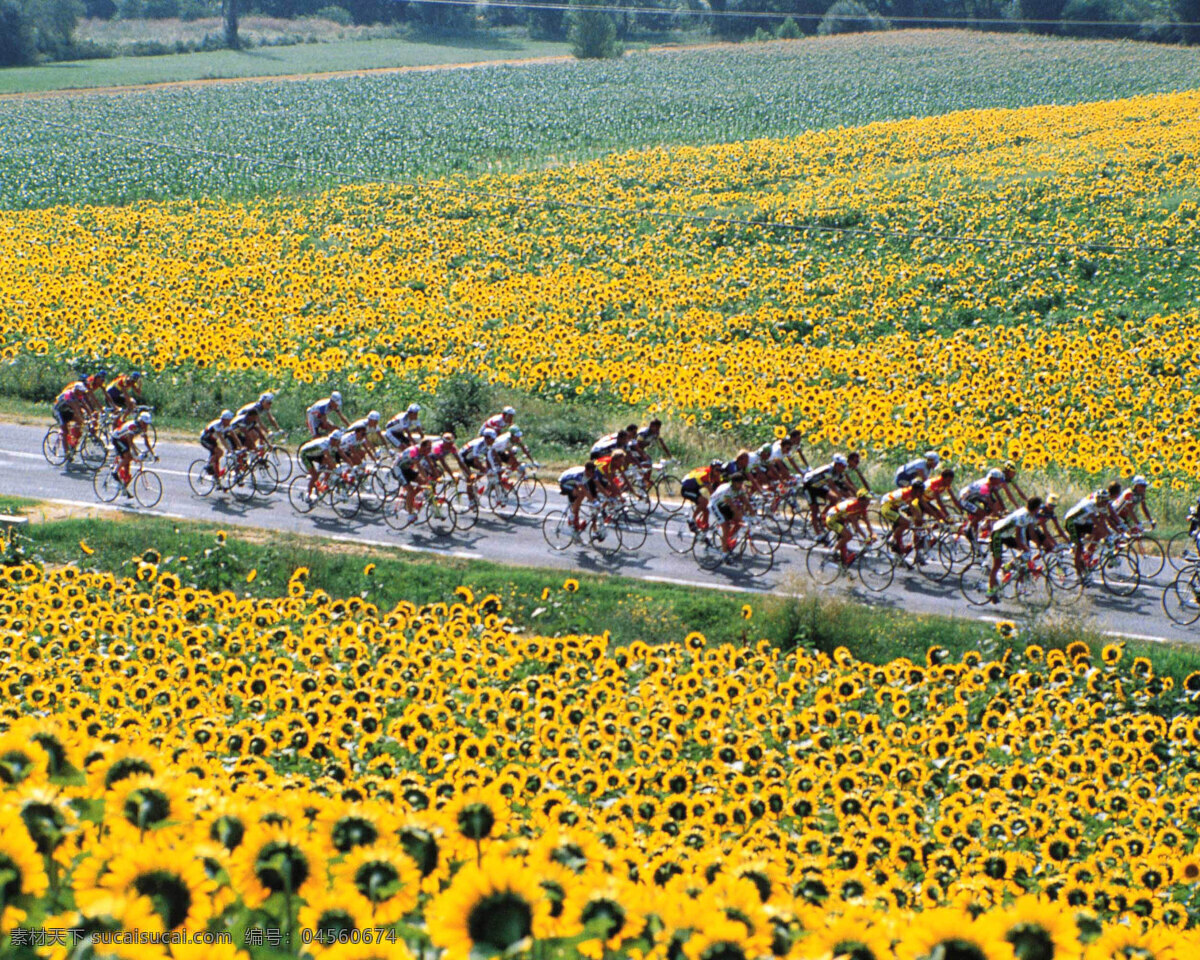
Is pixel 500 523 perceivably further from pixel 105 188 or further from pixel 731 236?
pixel 105 188

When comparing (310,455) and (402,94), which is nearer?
(310,455)

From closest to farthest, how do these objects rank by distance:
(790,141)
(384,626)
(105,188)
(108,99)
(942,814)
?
1. (942,814)
2. (384,626)
3. (105,188)
4. (790,141)
5. (108,99)

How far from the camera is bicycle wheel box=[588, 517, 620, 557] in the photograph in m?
23.0

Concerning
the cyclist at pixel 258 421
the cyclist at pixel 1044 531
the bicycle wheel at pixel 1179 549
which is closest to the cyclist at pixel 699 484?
the cyclist at pixel 1044 531

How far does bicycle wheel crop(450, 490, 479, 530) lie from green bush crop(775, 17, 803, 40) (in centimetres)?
10830

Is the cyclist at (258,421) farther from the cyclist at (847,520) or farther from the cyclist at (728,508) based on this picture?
the cyclist at (847,520)

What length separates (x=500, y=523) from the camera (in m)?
24.6

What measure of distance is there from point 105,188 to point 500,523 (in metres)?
41.7

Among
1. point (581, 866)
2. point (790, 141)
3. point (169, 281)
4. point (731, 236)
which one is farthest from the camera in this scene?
point (790, 141)

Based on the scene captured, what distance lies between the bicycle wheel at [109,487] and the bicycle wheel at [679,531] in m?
10.7

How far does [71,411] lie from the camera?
26.8m

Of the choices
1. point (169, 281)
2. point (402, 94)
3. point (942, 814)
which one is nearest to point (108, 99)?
point (402, 94)

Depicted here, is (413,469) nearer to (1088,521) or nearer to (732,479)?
(732,479)

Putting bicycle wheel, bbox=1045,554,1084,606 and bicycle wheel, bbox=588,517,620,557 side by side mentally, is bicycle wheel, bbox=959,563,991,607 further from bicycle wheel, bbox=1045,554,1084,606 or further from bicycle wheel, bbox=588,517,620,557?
bicycle wheel, bbox=588,517,620,557
